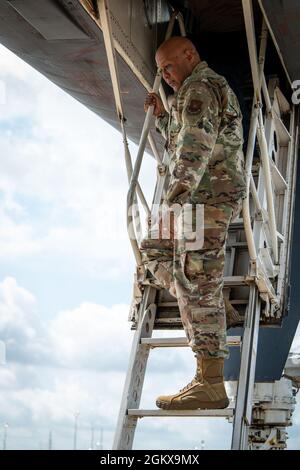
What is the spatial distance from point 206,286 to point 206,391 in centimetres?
59

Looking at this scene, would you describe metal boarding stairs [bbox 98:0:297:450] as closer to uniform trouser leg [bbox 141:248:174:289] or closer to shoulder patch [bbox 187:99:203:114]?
uniform trouser leg [bbox 141:248:174:289]

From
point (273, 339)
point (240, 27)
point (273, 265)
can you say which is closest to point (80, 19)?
point (240, 27)

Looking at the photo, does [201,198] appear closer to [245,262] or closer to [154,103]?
[154,103]

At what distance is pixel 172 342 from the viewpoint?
4.87m

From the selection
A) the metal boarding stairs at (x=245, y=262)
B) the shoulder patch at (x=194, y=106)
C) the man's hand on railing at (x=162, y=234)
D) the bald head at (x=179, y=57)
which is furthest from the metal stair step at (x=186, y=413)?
the bald head at (x=179, y=57)

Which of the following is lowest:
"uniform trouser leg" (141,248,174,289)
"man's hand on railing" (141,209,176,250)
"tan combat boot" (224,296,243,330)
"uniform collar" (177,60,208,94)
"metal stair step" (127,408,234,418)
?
"metal stair step" (127,408,234,418)

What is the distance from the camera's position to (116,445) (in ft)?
14.7

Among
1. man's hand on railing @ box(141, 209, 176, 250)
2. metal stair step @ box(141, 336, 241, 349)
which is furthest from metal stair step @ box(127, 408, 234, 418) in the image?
man's hand on railing @ box(141, 209, 176, 250)

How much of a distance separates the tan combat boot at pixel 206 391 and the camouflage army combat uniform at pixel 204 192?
0.06 m

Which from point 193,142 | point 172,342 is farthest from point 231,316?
point 193,142

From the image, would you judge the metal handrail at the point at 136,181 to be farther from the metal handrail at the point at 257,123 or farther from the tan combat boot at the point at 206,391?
the tan combat boot at the point at 206,391

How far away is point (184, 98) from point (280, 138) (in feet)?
7.36

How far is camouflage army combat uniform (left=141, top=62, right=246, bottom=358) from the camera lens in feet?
14.2

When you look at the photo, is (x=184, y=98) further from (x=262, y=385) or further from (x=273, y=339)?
(x=262, y=385)
